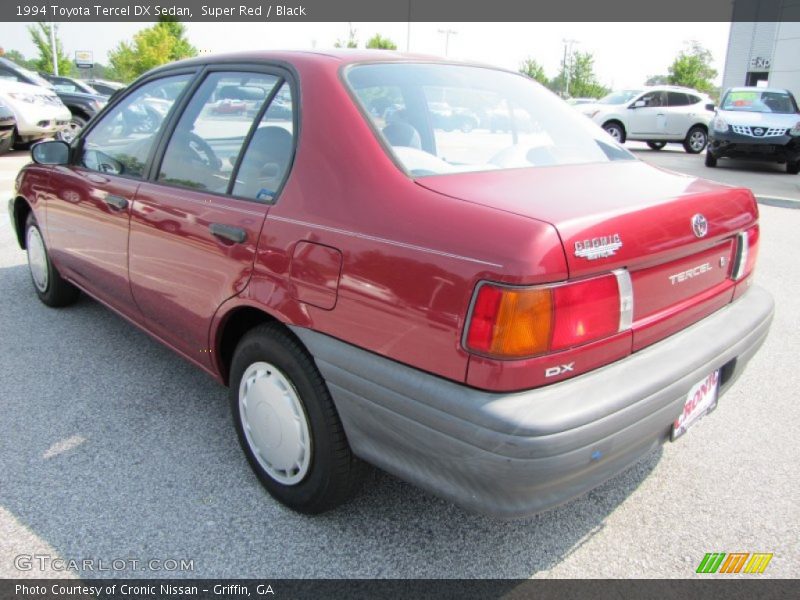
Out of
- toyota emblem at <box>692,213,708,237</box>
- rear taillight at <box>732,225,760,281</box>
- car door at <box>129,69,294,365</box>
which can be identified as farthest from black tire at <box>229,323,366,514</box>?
rear taillight at <box>732,225,760,281</box>

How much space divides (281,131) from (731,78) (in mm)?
36095

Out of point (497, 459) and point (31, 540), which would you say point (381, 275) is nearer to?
point (497, 459)

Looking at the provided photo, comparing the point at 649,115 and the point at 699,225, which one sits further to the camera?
the point at 649,115

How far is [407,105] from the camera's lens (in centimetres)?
235

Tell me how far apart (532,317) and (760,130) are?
1414 cm

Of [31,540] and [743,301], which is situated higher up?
[743,301]

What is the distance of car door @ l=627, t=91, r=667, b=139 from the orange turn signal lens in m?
19.1

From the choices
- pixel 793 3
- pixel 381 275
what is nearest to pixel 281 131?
pixel 381 275

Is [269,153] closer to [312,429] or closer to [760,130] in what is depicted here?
[312,429]

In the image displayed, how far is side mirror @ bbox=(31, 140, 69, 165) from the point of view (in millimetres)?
3592

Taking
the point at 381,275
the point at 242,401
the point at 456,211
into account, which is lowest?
the point at 242,401

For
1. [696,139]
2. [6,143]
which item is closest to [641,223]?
[6,143]

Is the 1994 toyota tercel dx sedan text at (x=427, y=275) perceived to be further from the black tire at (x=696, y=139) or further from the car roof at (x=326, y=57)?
the black tire at (x=696, y=139)

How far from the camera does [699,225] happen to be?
2.08m
